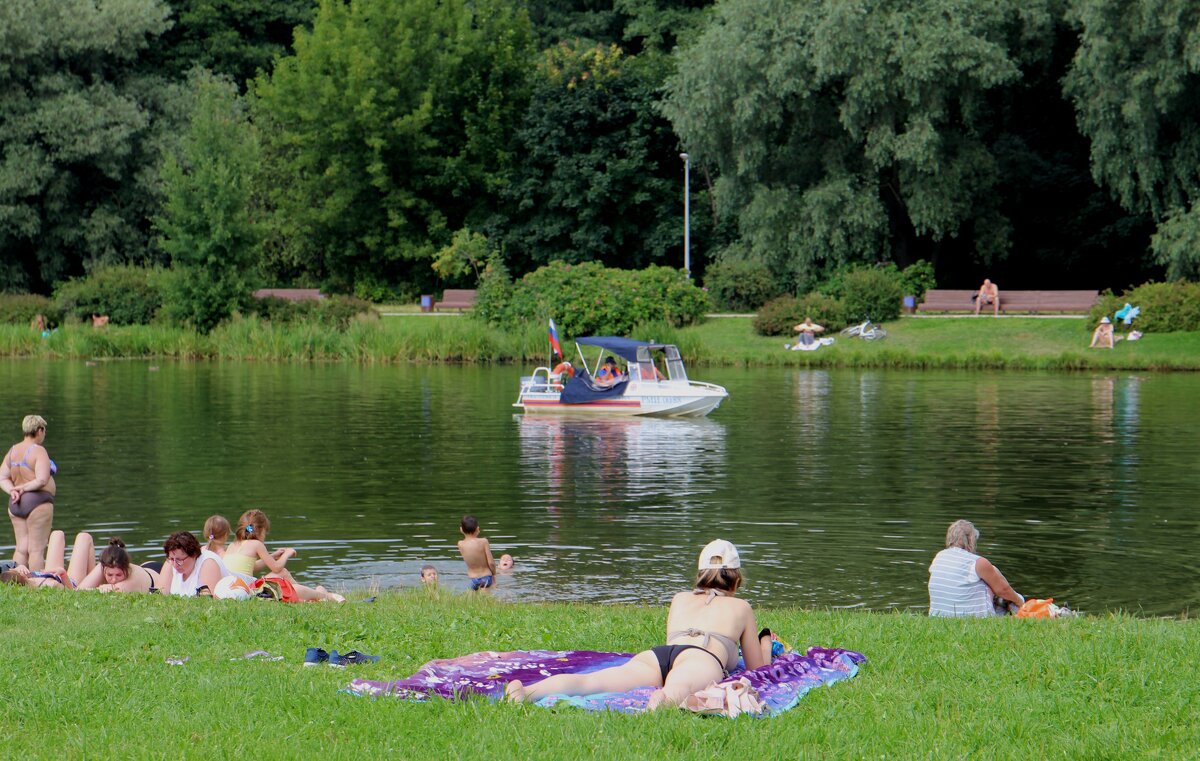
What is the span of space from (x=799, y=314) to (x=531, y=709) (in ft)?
156

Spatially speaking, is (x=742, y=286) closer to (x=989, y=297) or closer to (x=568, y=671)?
(x=989, y=297)

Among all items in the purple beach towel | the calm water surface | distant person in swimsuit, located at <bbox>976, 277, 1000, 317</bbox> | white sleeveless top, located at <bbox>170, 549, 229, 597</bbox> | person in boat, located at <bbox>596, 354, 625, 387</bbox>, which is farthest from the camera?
distant person in swimsuit, located at <bbox>976, 277, 1000, 317</bbox>

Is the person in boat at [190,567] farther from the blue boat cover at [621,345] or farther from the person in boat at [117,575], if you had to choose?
the blue boat cover at [621,345]

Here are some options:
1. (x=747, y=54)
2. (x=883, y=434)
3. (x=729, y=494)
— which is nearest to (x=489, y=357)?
(x=747, y=54)

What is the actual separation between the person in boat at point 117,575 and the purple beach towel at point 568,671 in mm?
5033

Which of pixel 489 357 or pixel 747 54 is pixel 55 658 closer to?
pixel 489 357

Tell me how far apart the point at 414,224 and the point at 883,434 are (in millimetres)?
45686

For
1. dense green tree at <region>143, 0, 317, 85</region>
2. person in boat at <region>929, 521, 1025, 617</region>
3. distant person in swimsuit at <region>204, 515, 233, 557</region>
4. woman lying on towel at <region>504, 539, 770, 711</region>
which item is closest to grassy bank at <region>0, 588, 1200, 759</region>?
woman lying on towel at <region>504, 539, 770, 711</region>

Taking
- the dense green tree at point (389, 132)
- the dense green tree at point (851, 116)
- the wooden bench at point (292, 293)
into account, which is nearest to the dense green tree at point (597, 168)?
the dense green tree at point (389, 132)

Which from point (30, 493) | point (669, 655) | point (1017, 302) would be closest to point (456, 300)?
point (1017, 302)

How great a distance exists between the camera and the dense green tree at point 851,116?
55.3 m

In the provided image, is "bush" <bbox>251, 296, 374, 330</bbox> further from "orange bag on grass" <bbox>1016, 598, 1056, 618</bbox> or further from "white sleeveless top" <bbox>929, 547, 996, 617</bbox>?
"orange bag on grass" <bbox>1016, 598, 1056, 618</bbox>

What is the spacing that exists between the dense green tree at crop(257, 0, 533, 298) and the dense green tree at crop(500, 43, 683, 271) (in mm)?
2203

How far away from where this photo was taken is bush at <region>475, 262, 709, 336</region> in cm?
5600
